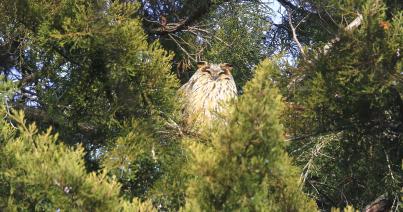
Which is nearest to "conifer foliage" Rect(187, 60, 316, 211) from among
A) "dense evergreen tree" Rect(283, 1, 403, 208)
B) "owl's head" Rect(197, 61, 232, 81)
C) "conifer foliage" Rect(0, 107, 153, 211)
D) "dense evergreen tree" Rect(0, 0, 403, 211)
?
"dense evergreen tree" Rect(0, 0, 403, 211)

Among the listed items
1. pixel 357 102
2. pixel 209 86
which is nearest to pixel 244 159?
pixel 357 102

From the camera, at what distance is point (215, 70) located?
21.2 feet

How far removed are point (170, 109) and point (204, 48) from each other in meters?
1.80

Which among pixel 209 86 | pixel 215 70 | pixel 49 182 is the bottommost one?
pixel 49 182

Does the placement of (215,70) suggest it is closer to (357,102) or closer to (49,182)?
(357,102)

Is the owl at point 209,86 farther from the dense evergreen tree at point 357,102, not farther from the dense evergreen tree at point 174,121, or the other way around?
the dense evergreen tree at point 357,102

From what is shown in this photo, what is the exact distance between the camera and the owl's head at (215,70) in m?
6.42

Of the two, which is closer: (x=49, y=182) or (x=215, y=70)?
(x=49, y=182)

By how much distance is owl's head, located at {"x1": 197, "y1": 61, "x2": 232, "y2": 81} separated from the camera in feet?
21.1

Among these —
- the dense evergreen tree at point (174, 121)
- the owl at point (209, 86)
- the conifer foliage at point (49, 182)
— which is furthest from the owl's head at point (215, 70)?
the conifer foliage at point (49, 182)

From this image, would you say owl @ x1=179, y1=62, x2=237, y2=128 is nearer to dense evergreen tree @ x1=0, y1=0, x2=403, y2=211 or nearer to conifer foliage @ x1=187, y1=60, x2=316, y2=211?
dense evergreen tree @ x1=0, y1=0, x2=403, y2=211

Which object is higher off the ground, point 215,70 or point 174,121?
point 215,70

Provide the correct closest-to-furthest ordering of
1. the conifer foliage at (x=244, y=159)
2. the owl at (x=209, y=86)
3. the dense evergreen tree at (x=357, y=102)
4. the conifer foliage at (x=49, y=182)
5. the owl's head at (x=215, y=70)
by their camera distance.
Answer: the conifer foliage at (x=244, y=159) < the conifer foliage at (x=49, y=182) < the dense evergreen tree at (x=357, y=102) < the owl at (x=209, y=86) < the owl's head at (x=215, y=70)

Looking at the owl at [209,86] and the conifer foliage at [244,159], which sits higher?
the owl at [209,86]
